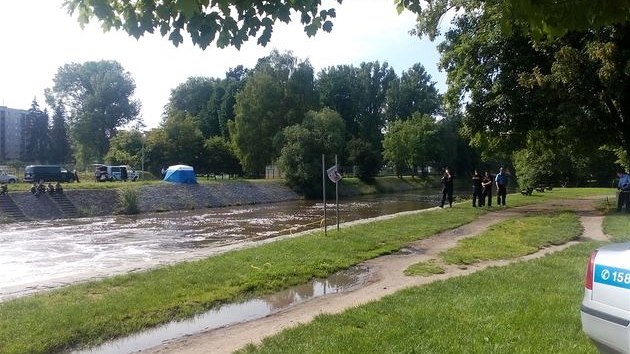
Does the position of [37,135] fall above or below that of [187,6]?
above

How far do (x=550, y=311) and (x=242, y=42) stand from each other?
4865 mm

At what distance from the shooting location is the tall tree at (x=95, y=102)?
88.3 m

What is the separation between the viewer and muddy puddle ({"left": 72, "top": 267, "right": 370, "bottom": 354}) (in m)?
7.42

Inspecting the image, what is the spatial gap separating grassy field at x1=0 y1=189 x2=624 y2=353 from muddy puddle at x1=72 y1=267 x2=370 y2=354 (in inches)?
9.8

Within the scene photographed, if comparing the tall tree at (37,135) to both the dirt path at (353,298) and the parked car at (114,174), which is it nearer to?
the parked car at (114,174)

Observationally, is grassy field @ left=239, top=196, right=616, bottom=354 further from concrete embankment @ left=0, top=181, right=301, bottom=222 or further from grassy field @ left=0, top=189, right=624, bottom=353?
concrete embankment @ left=0, top=181, right=301, bottom=222

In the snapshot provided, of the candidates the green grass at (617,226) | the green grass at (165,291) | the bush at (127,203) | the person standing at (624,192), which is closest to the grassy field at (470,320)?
the green grass at (165,291)

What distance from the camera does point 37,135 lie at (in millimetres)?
108250

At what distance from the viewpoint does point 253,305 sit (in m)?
9.43

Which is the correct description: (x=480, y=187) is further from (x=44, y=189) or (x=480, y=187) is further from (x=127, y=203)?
(x=44, y=189)

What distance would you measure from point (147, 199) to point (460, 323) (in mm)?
42375

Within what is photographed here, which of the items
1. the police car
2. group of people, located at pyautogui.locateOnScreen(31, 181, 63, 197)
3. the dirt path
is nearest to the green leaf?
the police car

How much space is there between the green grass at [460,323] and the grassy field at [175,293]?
7 cm

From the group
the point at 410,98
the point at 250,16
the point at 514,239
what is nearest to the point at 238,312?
the point at 250,16
